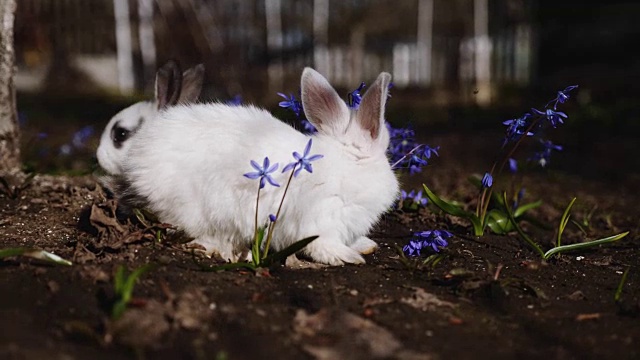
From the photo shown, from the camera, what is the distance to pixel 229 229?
9.82 feet

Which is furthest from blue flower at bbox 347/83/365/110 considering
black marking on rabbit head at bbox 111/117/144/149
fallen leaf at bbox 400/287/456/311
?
black marking on rabbit head at bbox 111/117/144/149

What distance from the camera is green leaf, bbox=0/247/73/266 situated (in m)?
2.49

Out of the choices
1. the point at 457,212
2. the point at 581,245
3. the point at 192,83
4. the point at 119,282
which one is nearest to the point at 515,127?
the point at 457,212

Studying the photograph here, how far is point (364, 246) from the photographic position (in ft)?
10.4

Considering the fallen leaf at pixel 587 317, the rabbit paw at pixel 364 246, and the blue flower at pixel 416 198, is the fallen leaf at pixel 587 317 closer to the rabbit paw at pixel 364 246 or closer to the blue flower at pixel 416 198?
the rabbit paw at pixel 364 246

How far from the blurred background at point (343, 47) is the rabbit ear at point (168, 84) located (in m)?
6.43

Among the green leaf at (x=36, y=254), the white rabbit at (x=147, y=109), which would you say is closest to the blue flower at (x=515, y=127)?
the white rabbit at (x=147, y=109)

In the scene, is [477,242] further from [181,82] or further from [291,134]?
[181,82]

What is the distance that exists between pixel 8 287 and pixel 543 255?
6.84ft

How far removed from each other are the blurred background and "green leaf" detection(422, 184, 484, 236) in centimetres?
690

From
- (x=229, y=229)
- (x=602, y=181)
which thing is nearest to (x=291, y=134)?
(x=229, y=229)

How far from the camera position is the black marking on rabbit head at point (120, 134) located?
159 inches

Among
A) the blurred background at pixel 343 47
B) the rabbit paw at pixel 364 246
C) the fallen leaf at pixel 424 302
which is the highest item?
the fallen leaf at pixel 424 302

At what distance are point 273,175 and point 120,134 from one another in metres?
1.48
